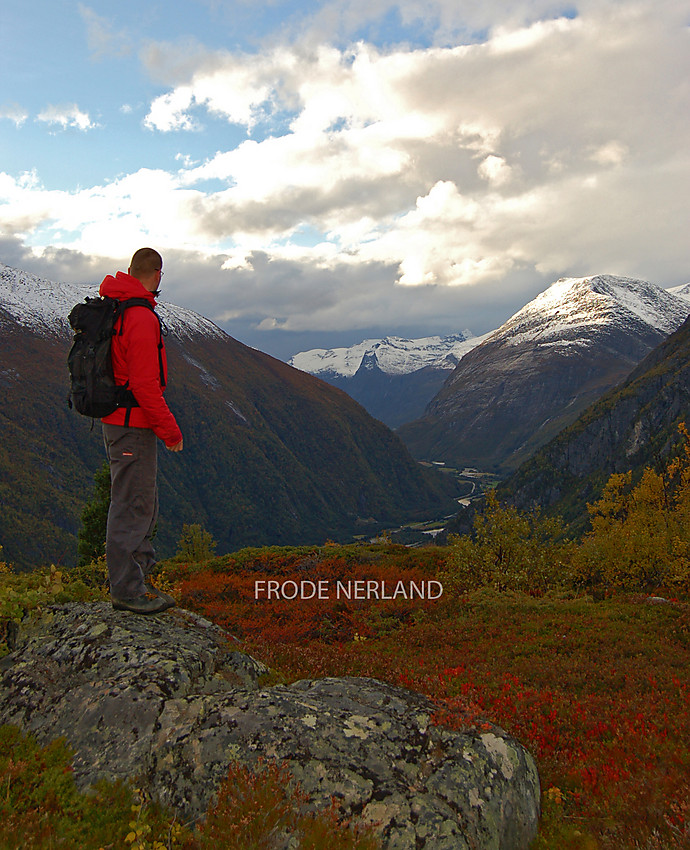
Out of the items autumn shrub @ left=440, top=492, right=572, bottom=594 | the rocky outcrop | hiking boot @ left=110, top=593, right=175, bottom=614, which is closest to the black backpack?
hiking boot @ left=110, top=593, right=175, bottom=614

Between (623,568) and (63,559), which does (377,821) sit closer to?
(623,568)

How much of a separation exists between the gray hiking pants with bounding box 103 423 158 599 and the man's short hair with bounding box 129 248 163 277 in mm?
2527

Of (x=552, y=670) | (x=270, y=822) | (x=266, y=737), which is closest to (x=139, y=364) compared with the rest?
(x=266, y=737)

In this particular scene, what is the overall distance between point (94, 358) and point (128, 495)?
7.11ft

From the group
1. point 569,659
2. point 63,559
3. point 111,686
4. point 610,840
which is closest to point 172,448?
point 111,686

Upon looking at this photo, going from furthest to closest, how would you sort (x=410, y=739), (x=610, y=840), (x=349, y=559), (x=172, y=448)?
(x=349, y=559), (x=172, y=448), (x=410, y=739), (x=610, y=840)

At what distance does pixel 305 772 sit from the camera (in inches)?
209

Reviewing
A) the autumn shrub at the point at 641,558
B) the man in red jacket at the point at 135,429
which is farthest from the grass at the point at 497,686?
the autumn shrub at the point at 641,558

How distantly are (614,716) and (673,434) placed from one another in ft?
754

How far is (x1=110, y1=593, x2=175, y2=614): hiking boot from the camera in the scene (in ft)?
26.9

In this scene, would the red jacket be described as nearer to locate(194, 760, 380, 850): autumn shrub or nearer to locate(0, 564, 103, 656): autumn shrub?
locate(0, 564, 103, 656): autumn shrub
